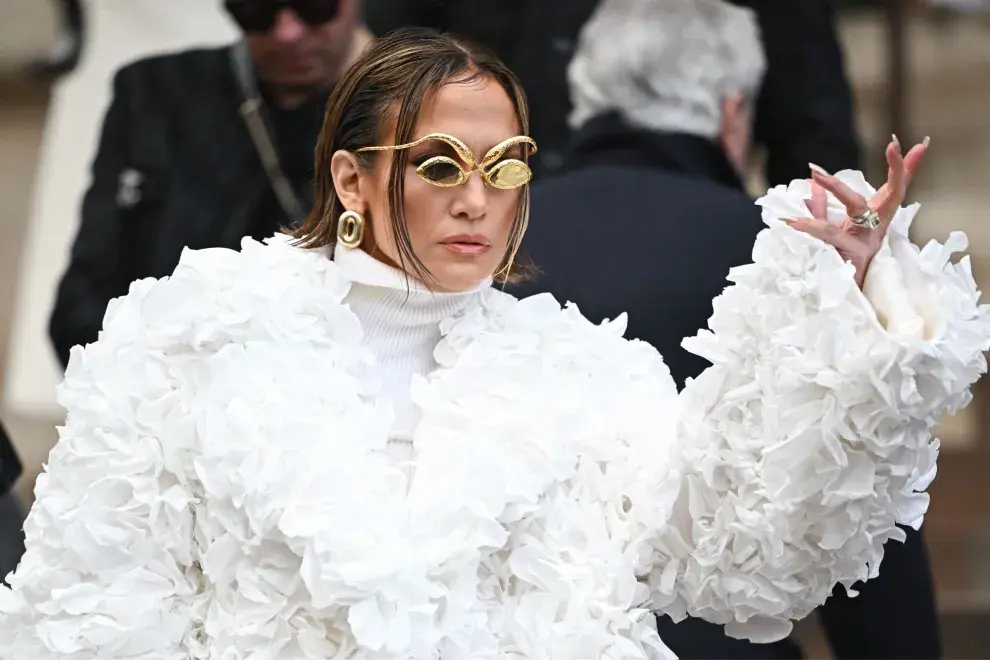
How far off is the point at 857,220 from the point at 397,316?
0.52 metres

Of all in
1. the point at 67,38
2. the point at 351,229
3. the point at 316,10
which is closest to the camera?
the point at 351,229

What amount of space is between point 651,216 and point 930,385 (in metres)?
0.96

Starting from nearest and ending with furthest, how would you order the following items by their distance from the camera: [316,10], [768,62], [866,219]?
[866,219], [316,10], [768,62]

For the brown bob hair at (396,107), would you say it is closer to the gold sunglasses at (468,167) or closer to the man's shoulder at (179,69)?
the gold sunglasses at (468,167)

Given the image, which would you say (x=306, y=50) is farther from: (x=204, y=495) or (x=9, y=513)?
(x=204, y=495)

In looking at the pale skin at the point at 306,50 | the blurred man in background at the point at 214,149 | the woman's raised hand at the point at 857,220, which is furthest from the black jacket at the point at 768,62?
the woman's raised hand at the point at 857,220

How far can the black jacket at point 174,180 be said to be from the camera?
294 centimetres

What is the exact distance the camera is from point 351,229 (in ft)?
6.13

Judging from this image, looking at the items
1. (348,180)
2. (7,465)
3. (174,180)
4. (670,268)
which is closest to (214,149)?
(174,180)

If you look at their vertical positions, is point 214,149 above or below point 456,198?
below

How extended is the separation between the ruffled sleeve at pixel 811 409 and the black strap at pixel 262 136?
1329 millimetres

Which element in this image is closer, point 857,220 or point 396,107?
point 857,220

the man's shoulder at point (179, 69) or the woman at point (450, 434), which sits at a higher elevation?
the woman at point (450, 434)

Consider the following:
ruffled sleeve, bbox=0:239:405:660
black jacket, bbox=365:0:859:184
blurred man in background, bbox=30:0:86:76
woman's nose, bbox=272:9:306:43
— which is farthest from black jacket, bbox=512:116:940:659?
blurred man in background, bbox=30:0:86:76
